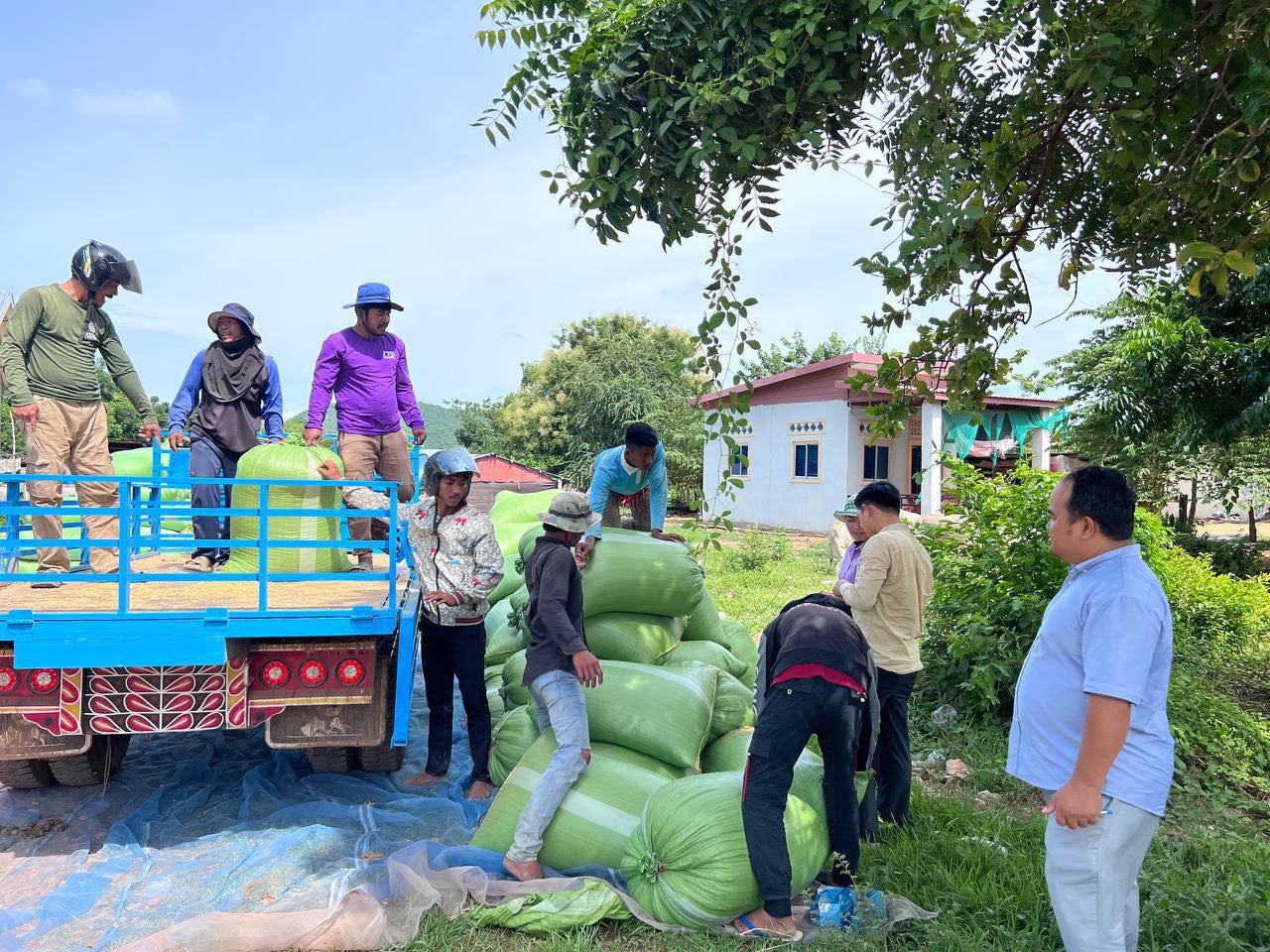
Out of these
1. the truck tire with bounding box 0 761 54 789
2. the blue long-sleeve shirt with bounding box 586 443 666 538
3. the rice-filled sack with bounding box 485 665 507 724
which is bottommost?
the truck tire with bounding box 0 761 54 789

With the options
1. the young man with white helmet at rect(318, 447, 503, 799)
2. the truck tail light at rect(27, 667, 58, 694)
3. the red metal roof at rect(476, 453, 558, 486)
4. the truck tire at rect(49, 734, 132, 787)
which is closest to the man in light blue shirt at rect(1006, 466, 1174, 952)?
the young man with white helmet at rect(318, 447, 503, 799)

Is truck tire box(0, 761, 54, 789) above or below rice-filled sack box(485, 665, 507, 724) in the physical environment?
below

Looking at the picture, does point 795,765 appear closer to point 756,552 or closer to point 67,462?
point 67,462

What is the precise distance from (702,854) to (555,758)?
66 cm

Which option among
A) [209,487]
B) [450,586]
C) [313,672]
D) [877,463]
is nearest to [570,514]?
[450,586]

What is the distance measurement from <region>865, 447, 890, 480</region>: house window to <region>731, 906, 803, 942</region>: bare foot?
1639 cm

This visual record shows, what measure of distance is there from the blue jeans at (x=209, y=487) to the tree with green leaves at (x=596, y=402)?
17.6 meters

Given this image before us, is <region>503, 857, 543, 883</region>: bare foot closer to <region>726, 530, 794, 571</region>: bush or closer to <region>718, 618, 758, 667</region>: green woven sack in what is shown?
<region>718, 618, 758, 667</region>: green woven sack

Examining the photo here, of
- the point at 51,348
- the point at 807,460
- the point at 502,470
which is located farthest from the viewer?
the point at 502,470

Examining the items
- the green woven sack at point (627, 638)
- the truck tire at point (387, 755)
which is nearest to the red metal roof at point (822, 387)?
the green woven sack at point (627, 638)

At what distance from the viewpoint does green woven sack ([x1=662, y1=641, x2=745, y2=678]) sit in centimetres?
446

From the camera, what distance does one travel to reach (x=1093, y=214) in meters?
3.38

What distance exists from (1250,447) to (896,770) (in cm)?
1090

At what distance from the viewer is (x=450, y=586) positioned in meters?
3.80
